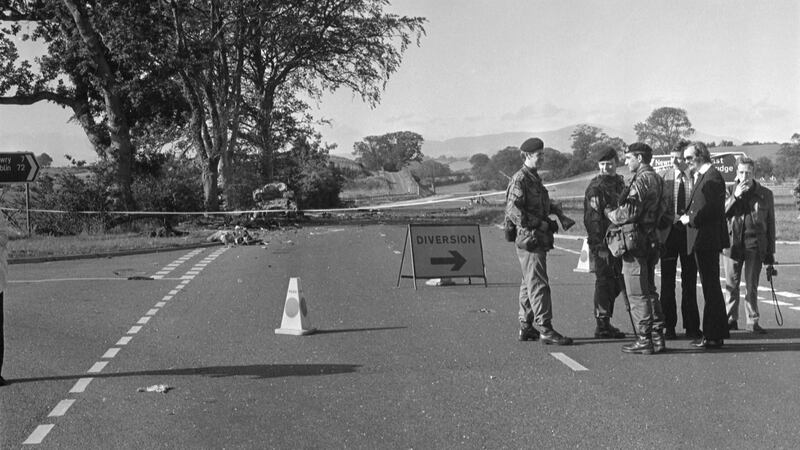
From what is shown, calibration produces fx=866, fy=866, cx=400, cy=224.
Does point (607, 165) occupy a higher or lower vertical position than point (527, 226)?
higher

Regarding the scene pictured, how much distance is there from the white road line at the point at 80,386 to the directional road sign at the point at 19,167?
1955 cm

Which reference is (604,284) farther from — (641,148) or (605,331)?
(641,148)

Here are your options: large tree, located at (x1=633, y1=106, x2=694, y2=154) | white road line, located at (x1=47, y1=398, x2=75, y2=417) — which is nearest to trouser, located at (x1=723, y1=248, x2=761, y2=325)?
white road line, located at (x1=47, y1=398, x2=75, y2=417)

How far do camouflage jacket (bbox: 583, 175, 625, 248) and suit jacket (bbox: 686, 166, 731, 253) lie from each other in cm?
82

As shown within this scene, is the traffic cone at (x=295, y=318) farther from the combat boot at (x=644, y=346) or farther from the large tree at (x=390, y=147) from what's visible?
the large tree at (x=390, y=147)

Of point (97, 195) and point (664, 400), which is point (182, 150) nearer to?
point (97, 195)

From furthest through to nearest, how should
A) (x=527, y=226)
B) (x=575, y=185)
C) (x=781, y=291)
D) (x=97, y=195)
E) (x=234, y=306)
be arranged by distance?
1. (x=575, y=185)
2. (x=97, y=195)
3. (x=781, y=291)
4. (x=234, y=306)
5. (x=527, y=226)

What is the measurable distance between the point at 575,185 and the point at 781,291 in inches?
Answer: 2118

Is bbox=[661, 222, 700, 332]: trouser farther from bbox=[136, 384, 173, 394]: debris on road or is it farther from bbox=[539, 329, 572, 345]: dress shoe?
bbox=[136, 384, 173, 394]: debris on road

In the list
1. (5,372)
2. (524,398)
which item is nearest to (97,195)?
(5,372)

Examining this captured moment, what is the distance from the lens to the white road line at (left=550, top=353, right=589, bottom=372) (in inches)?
301

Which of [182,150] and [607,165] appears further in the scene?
[182,150]

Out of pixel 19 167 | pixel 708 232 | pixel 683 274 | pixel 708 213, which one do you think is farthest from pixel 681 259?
pixel 19 167

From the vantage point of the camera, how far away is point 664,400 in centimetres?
646
